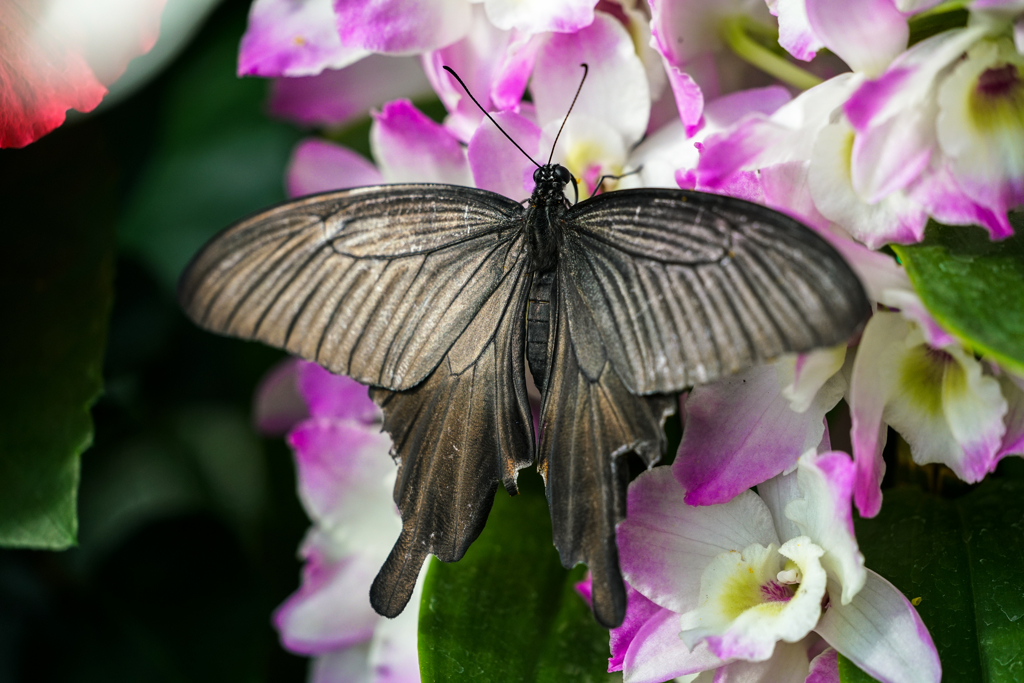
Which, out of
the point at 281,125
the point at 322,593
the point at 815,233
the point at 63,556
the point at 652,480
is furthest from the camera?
the point at 281,125

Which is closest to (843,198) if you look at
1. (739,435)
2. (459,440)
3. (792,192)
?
(792,192)

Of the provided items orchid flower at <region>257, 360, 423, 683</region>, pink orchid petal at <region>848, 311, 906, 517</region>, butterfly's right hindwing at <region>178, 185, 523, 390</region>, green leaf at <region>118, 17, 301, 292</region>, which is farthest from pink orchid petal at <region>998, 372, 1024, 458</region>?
green leaf at <region>118, 17, 301, 292</region>

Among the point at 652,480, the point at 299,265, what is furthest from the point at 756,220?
the point at 299,265

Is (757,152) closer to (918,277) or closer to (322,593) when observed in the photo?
(918,277)

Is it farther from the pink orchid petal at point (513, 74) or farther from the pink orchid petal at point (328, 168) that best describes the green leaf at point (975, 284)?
the pink orchid petal at point (328, 168)

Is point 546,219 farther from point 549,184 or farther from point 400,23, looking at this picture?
point 400,23

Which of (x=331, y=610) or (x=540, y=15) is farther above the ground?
(x=540, y=15)

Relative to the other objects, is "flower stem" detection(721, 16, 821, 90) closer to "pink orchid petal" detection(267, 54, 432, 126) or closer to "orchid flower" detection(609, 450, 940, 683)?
"orchid flower" detection(609, 450, 940, 683)
